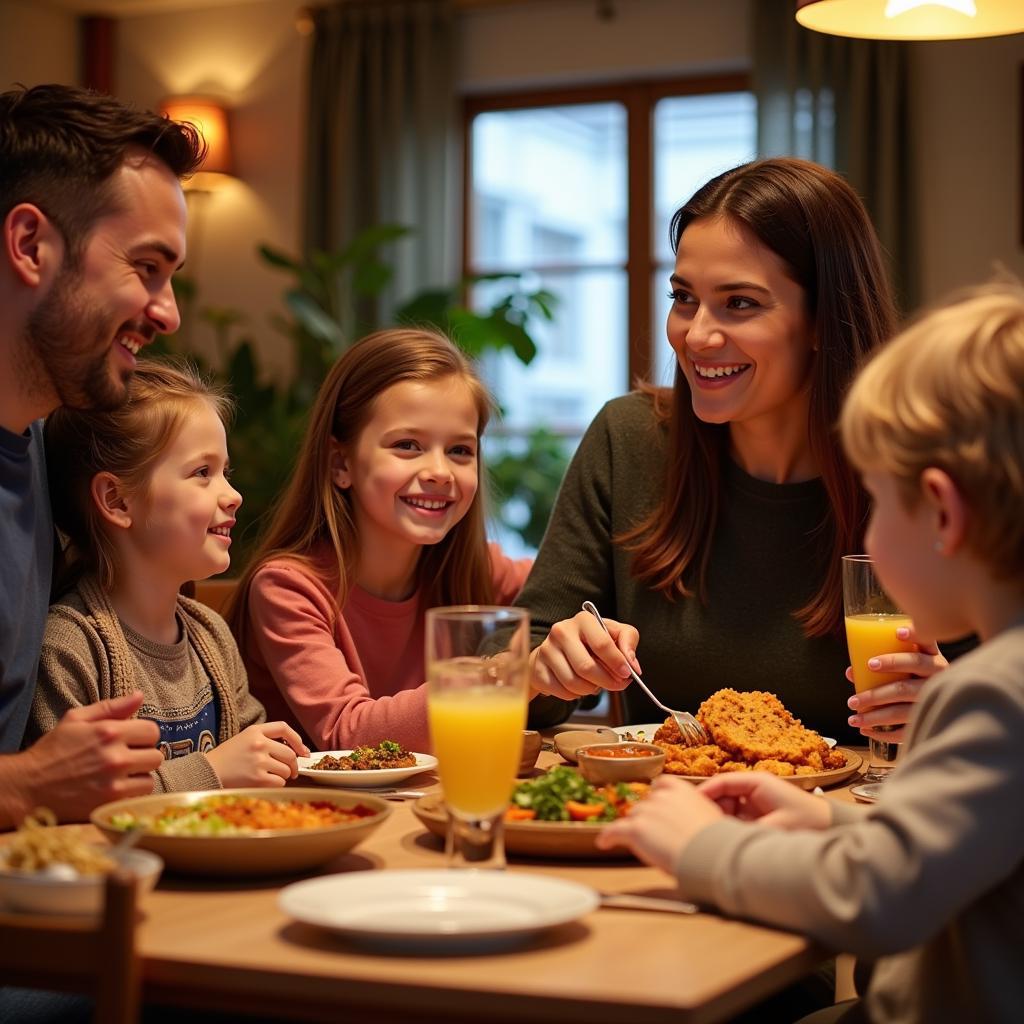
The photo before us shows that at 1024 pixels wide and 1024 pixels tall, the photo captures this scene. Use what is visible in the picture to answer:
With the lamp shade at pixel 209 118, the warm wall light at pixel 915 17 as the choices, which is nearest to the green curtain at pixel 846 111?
the lamp shade at pixel 209 118

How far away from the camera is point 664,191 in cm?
651

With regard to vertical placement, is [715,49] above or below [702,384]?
above

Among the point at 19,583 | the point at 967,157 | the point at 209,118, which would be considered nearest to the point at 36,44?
the point at 209,118

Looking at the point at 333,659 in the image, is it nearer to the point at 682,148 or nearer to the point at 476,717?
the point at 476,717

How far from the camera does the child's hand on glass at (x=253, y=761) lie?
1.65m

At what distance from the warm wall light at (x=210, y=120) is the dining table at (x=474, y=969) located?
6.07m

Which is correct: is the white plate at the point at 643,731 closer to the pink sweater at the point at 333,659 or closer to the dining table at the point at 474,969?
the pink sweater at the point at 333,659

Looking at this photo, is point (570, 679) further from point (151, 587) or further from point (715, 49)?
point (715, 49)

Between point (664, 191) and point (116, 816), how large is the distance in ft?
18.3

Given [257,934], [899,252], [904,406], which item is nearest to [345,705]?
[257,934]

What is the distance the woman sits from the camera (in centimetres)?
223

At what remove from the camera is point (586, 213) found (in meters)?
6.76

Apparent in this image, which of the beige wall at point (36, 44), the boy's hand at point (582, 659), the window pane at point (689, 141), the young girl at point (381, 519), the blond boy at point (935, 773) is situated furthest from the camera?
the beige wall at point (36, 44)

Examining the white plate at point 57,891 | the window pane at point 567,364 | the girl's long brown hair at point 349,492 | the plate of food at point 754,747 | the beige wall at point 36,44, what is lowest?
the plate of food at point 754,747
